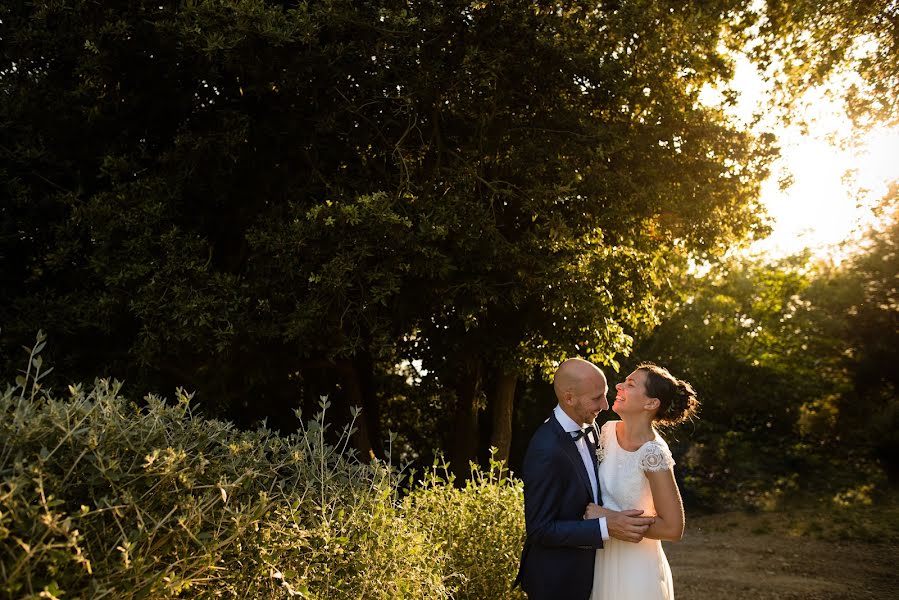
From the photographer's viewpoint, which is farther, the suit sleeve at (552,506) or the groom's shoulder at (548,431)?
the groom's shoulder at (548,431)

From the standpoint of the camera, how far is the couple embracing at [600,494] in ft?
14.9

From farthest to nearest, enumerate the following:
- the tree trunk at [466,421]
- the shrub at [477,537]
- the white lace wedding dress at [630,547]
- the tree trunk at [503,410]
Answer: the tree trunk at [466,421]
the tree trunk at [503,410]
the shrub at [477,537]
the white lace wedding dress at [630,547]

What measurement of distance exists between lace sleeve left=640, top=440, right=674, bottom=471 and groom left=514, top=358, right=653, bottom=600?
0.86 feet

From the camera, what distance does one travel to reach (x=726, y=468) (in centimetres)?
2747

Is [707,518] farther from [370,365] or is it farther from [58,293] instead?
[58,293]

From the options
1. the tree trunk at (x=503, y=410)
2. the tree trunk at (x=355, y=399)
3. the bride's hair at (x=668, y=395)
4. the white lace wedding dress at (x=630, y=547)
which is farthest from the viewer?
the tree trunk at (x=503, y=410)

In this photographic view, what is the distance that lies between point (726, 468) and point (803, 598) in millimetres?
15240

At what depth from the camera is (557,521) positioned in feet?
15.0

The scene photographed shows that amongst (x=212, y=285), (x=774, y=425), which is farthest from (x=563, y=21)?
(x=774, y=425)

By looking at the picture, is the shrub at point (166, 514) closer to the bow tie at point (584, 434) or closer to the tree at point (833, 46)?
the bow tie at point (584, 434)

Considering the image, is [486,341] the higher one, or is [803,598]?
[486,341]

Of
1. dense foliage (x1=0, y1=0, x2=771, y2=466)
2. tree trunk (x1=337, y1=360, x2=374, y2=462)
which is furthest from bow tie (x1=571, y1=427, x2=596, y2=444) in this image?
tree trunk (x1=337, y1=360, x2=374, y2=462)

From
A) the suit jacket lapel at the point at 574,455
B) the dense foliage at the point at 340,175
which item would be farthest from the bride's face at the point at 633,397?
the dense foliage at the point at 340,175

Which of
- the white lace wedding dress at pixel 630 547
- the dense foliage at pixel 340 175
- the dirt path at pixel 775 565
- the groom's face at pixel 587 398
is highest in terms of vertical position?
the dense foliage at pixel 340 175
